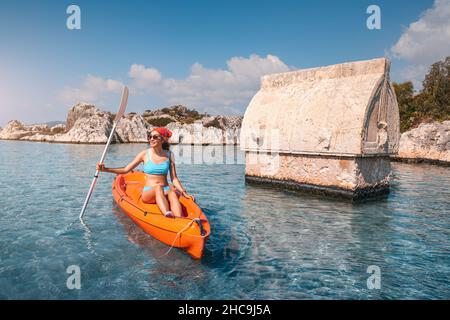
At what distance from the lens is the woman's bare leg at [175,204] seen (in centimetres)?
816

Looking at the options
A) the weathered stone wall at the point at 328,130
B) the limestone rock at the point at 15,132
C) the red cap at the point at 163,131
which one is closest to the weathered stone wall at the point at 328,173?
the weathered stone wall at the point at 328,130

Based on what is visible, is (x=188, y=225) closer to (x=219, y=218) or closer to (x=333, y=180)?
(x=219, y=218)

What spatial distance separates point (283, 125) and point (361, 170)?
3899mm

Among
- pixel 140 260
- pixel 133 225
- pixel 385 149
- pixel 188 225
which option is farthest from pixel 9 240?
pixel 385 149

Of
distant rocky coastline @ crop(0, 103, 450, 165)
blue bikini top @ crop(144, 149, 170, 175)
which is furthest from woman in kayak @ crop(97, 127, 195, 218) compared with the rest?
distant rocky coastline @ crop(0, 103, 450, 165)

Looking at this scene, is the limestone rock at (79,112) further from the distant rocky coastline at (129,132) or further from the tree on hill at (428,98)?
the tree on hill at (428,98)

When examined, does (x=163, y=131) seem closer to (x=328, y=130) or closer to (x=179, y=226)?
(x=179, y=226)

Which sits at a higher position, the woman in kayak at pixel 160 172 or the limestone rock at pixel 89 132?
the limestone rock at pixel 89 132

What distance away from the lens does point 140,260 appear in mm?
7180

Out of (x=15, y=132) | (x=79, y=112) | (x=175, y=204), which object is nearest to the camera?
(x=175, y=204)

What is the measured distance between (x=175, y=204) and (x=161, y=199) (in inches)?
15.1

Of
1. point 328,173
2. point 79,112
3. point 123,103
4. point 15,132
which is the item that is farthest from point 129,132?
point 328,173

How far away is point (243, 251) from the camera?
783 cm

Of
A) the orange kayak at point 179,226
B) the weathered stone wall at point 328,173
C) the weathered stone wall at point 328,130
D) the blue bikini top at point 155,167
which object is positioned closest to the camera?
the orange kayak at point 179,226
